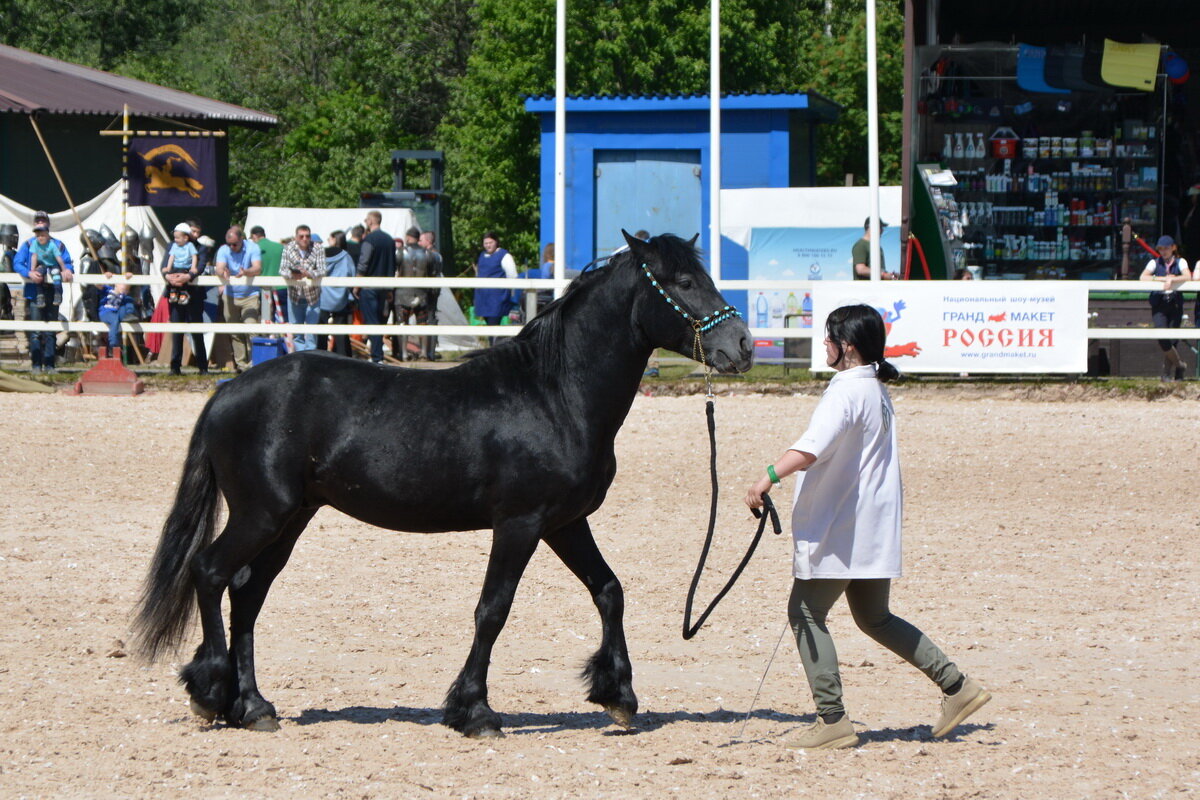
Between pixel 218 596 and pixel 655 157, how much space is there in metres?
20.7

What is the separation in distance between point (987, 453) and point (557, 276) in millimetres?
6588

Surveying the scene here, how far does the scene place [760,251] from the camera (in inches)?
836

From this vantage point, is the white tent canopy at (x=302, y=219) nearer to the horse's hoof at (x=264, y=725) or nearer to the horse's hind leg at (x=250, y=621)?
the horse's hind leg at (x=250, y=621)

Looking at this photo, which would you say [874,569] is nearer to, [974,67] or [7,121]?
[974,67]

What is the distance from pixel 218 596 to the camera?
5629 mm

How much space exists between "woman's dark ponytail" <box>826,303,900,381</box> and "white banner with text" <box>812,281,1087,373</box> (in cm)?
1110

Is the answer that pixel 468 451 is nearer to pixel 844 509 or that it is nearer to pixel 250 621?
pixel 250 621

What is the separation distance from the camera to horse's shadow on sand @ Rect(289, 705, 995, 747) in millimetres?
5668

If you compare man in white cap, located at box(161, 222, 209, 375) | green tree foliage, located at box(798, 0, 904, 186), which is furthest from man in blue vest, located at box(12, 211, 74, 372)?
green tree foliage, located at box(798, 0, 904, 186)

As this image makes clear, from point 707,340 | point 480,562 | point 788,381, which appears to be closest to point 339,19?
point 788,381

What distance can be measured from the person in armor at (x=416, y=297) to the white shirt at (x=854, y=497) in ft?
45.1

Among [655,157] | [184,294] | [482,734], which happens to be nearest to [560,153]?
[184,294]

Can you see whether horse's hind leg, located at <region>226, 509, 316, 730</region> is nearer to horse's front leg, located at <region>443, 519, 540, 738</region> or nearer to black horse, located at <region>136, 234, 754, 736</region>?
black horse, located at <region>136, 234, 754, 736</region>

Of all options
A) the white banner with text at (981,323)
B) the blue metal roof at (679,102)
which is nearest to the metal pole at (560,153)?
→ the white banner with text at (981,323)
